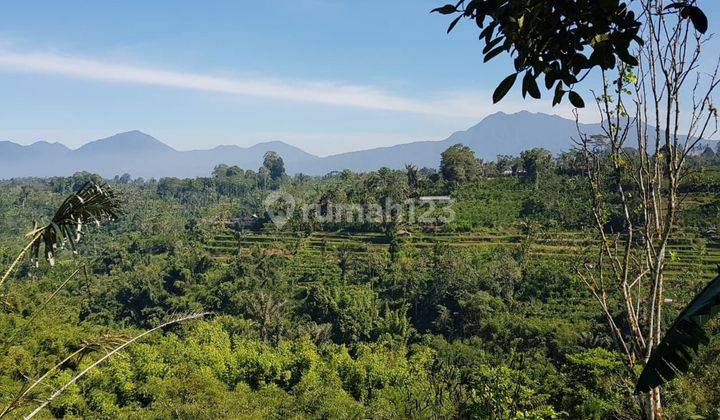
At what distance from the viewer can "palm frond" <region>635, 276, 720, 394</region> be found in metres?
1.84

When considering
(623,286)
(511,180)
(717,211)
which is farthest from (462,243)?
(623,286)

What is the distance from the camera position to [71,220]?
10.4ft

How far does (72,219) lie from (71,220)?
0.04 ft

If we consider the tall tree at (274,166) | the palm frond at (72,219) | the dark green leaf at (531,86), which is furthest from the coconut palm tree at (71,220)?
the tall tree at (274,166)

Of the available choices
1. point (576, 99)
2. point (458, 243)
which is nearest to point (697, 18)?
point (576, 99)

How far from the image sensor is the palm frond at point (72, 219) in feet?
9.92

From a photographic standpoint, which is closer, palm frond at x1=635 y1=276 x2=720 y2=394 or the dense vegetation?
palm frond at x1=635 y1=276 x2=720 y2=394

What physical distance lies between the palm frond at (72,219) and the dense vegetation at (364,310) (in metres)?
0.19

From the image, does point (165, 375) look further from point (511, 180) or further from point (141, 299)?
point (511, 180)

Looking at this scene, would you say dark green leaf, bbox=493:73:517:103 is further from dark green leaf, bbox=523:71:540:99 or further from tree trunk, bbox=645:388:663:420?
tree trunk, bbox=645:388:663:420

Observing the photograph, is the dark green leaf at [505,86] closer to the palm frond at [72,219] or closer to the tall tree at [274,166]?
the palm frond at [72,219]

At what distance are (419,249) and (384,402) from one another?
21470 mm

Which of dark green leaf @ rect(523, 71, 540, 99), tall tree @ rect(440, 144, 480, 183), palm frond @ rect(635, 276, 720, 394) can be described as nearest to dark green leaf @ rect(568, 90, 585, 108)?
dark green leaf @ rect(523, 71, 540, 99)

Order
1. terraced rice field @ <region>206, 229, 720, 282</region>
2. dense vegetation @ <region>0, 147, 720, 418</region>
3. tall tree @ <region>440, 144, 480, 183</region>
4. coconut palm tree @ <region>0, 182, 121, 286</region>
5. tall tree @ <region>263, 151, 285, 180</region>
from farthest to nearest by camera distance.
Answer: tall tree @ <region>263, 151, 285, 180</region>
tall tree @ <region>440, 144, 480, 183</region>
terraced rice field @ <region>206, 229, 720, 282</region>
dense vegetation @ <region>0, 147, 720, 418</region>
coconut palm tree @ <region>0, 182, 121, 286</region>
